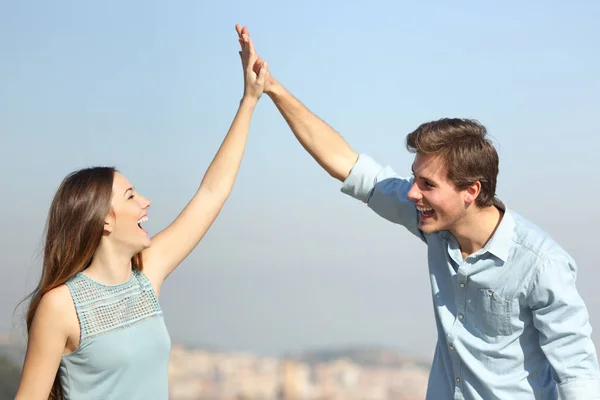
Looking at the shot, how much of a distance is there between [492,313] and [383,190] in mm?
591

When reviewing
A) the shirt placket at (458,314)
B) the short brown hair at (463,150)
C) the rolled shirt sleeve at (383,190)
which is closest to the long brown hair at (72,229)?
the rolled shirt sleeve at (383,190)

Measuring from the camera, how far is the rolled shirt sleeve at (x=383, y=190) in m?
2.78

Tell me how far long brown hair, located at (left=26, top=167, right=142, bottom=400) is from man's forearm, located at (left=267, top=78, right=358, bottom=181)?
0.83 m

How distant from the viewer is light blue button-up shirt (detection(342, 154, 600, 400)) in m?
2.39

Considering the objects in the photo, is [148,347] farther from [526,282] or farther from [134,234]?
[526,282]

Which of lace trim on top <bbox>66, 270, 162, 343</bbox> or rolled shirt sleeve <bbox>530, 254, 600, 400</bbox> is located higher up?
rolled shirt sleeve <bbox>530, 254, 600, 400</bbox>

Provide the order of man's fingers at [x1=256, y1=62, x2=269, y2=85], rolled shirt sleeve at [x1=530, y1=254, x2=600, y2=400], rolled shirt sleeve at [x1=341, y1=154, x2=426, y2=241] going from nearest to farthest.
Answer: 1. rolled shirt sleeve at [x1=530, y1=254, x2=600, y2=400]
2. rolled shirt sleeve at [x1=341, y1=154, x2=426, y2=241]
3. man's fingers at [x1=256, y1=62, x2=269, y2=85]

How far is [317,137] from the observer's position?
2932mm

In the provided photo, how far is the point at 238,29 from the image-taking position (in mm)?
2965

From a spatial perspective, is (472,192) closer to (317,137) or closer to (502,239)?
(502,239)

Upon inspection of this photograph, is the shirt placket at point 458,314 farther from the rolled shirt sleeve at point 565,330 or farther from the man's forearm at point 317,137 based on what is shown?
the man's forearm at point 317,137

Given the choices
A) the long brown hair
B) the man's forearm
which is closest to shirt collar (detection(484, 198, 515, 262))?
the man's forearm

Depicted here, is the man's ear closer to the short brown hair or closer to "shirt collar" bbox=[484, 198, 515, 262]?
the short brown hair

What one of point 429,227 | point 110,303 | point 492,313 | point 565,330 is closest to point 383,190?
point 429,227
